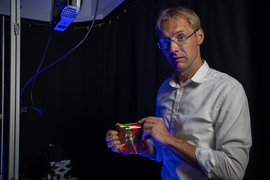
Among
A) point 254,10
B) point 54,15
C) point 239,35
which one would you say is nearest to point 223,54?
point 239,35

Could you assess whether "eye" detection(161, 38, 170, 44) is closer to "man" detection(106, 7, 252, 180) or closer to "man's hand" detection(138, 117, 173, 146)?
"man" detection(106, 7, 252, 180)

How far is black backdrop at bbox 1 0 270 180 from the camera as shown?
7.13ft

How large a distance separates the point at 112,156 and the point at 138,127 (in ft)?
6.65

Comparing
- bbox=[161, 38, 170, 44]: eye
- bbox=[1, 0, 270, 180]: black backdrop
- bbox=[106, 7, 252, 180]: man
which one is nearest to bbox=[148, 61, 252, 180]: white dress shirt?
bbox=[106, 7, 252, 180]: man

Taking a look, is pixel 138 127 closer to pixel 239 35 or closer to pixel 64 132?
pixel 239 35

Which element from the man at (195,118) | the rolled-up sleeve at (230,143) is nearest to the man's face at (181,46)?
the man at (195,118)

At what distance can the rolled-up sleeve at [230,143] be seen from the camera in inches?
35.3

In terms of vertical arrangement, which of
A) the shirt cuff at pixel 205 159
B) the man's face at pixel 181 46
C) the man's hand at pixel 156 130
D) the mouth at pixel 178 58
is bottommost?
the shirt cuff at pixel 205 159

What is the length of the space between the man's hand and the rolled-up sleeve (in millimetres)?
170

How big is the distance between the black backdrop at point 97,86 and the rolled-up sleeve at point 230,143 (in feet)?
1.98

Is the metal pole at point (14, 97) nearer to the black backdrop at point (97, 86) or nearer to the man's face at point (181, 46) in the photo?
the man's face at point (181, 46)

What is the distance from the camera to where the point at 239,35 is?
1336 mm

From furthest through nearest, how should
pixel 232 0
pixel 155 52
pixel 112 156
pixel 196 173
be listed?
1. pixel 112 156
2. pixel 155 52
3. pixel 232 0
4. pixel 196 173

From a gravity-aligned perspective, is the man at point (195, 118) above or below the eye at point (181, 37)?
below
